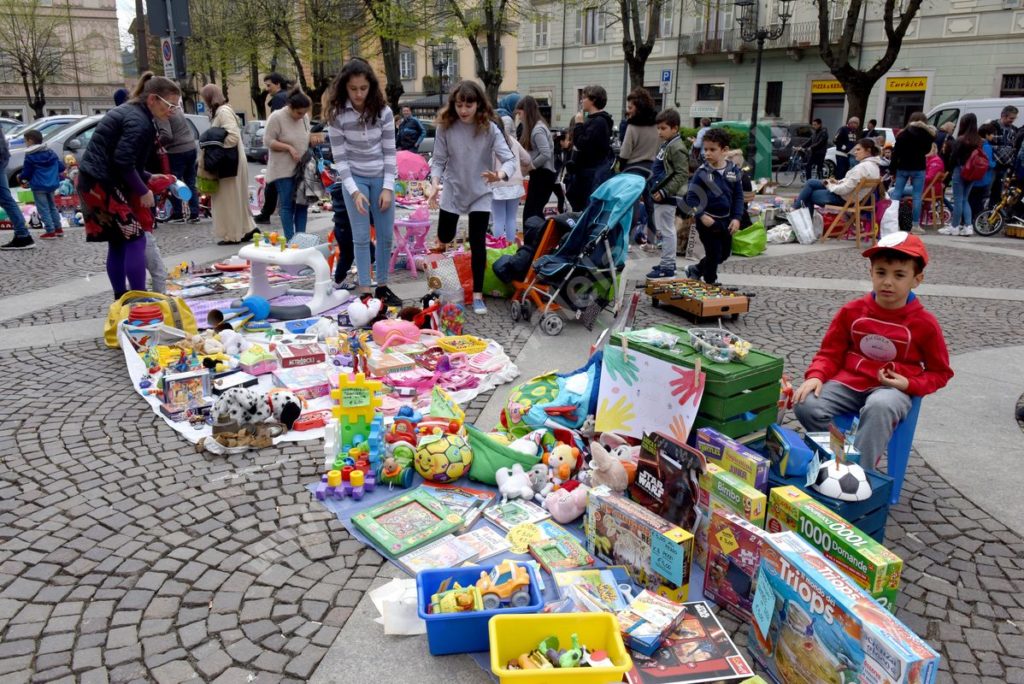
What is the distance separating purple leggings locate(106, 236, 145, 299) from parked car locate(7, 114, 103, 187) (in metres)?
8.84

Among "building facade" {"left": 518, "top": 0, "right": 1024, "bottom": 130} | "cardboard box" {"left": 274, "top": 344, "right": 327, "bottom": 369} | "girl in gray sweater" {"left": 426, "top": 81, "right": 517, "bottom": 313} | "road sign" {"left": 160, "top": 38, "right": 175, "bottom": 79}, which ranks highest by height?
"building facade" {"left": 518, "top": 0, "right": 1024, "bottom": 130}

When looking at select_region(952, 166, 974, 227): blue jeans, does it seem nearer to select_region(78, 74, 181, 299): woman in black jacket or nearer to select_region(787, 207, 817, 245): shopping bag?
select_region(787, 207, 817, 245): shopping bag

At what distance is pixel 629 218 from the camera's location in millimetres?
5910

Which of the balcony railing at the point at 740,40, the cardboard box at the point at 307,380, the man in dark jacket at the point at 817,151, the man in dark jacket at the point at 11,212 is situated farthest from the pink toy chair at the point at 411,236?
the balcony railing at the point at 740,40

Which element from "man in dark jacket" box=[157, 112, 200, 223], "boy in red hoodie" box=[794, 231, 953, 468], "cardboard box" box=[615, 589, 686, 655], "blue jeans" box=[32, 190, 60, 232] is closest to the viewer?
"cardboard box" box=[615, 589, 686, 655]

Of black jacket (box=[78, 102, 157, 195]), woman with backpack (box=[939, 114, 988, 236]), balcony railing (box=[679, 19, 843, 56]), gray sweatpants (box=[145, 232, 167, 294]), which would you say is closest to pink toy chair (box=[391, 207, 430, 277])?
gray sweatpants (box=[145, 232, 167, 294])

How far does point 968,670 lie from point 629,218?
159 inches

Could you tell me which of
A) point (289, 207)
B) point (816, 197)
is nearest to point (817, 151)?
point (816, 197)

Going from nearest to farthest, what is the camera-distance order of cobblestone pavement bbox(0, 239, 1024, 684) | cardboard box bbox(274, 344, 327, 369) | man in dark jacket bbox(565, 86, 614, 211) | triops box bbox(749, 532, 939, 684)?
1. triops box bbox(749, 532, 939, 684)
2. cobblestone pavement bbox(0, 239, 1024, 684)
3. cardboard box bbox(274, 344, 327, 369)
4. man in dark jacket bbox(565, 86, 614, 211)

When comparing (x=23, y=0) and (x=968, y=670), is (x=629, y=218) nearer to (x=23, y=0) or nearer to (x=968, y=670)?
(x=968, y=670)

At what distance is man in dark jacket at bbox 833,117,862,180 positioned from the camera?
579 inches

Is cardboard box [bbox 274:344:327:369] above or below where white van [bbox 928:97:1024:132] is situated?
below

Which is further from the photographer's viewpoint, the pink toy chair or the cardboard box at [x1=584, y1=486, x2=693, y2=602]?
the pink toy chair

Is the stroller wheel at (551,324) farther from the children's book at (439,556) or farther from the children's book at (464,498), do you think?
the children's book at (439,556)
